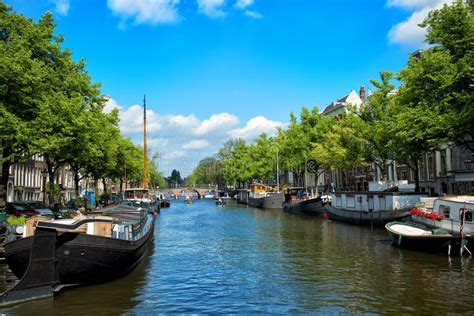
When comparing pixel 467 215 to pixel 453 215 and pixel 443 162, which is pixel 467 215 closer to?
pixel 453 215

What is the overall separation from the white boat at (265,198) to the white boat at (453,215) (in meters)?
53.0

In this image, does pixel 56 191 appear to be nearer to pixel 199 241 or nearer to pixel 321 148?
pixel 199 241

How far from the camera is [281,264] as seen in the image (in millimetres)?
22891

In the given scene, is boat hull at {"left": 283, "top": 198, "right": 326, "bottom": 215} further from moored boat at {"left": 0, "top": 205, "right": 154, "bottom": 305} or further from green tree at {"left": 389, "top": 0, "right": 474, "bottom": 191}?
moored boat at {"left": 0, "top": 205, "right": 154, "bottom": 305}

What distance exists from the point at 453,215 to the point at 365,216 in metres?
17.9

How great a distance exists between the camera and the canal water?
14711 mm

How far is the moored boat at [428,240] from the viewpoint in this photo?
24125mm

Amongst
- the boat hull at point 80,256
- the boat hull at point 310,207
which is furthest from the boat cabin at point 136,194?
the boat hull at point 80,256

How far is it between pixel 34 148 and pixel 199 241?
12.8 meters

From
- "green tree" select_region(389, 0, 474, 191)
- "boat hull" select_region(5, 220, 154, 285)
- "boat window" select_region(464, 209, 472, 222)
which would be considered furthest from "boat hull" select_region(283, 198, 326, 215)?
"boat hull" select_region(5, 220, 154, 285)

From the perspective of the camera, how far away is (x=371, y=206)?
44.7 m

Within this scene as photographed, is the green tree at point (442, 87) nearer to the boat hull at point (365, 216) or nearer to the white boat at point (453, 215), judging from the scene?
the white boat at point (453, 215)

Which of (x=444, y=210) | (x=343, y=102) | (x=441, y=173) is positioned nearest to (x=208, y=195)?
(x=343, y=102)

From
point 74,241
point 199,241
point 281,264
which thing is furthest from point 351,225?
point 74,241
